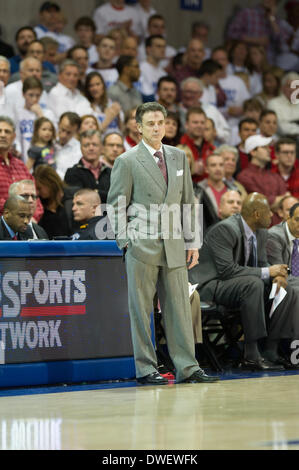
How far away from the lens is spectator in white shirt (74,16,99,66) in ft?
44.0

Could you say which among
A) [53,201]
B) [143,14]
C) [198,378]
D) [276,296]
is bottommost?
[198,378]

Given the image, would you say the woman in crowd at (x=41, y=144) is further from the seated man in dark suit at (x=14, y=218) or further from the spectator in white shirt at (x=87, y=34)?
the spectator in white shirt at (x=87, y=34)

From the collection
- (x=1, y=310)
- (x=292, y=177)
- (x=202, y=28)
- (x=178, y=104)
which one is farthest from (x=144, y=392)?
(x=202, y=28)

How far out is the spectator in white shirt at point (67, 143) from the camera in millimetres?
10633

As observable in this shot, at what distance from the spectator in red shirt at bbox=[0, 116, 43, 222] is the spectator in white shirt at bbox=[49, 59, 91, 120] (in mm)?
2380

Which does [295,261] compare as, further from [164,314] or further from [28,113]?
[28,113]

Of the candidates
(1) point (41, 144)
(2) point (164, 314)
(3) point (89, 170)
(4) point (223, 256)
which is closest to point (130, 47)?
(1) point (41, 144)

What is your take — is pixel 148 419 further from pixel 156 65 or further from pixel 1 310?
pixel 156 65

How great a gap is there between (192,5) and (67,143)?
6921mm

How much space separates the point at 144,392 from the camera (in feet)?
21.2

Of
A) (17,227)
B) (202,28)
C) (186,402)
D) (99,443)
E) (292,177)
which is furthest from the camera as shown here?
(202,28)

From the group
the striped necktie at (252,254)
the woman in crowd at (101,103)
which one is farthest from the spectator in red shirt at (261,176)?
the striped necktie at (252,254)

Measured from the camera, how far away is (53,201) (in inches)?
369

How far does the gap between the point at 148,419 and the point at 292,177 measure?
7.66 meters
